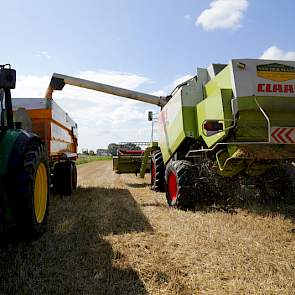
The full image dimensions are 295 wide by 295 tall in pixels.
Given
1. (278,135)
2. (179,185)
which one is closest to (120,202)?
(179,185)

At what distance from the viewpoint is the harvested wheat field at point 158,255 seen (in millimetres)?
3176

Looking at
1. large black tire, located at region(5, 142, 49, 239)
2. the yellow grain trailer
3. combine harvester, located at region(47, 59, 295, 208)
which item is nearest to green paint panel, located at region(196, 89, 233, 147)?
combine harvester, located at region(47, 59, 295, 208)

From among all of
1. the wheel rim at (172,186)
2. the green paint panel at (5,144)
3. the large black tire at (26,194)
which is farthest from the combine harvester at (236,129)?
the green paint panel at (5,144)

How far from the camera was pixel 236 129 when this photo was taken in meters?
5.90

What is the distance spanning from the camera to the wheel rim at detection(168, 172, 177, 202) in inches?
277

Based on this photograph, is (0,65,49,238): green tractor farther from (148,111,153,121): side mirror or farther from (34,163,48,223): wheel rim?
(148,111,153,121): side mirror

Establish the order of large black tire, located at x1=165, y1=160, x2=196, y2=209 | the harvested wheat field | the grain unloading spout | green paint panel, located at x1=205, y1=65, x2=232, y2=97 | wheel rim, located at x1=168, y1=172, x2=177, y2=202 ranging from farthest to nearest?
1. the grain unloading spout
2. wheel rim, located at x1=168, y1=172, x2=177, y2=202
3. large black tire, located at x1=165, y1=160, x2=196, y2=209
4. green paint panel, located at x1=205, y1=65, x2=232, y2=97
5. the harvested wheat field

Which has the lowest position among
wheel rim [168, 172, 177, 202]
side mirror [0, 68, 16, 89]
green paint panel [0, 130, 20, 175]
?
wheel rim [168, 172, 177, 202]

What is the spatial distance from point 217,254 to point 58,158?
5.94 m

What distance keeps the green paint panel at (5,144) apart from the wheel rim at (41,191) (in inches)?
24.7

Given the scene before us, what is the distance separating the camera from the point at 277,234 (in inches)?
184

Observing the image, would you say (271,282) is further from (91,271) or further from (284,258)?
(91,271)

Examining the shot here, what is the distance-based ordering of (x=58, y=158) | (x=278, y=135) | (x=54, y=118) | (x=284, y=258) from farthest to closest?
(x=58, y=158) → (x=54, y=118) → (x=278, y=135) → (x=284, y=258)

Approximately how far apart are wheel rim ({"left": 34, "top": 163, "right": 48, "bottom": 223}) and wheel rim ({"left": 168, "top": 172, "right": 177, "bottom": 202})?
9.25 feet
